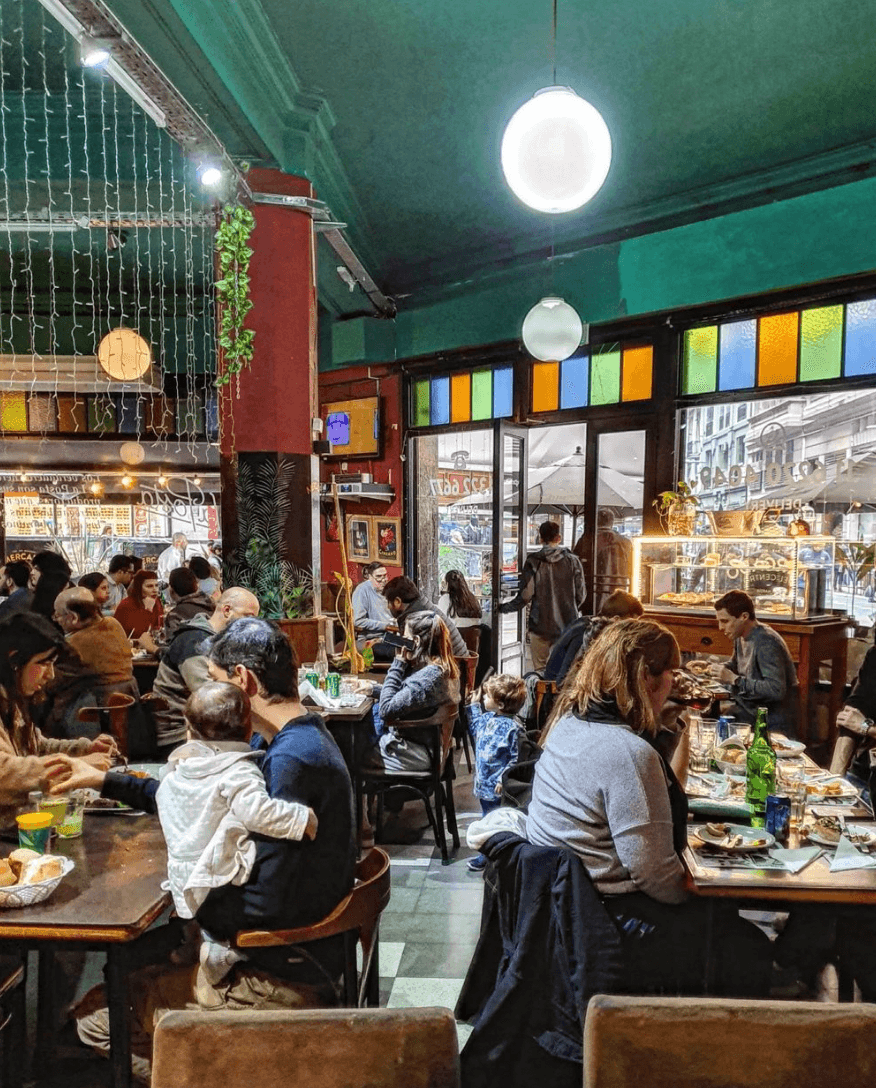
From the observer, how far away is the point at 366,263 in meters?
8.73

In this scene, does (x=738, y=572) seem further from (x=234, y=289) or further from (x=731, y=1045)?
(x=731, y=1045)

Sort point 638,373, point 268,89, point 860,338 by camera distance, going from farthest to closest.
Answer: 1. point 638,373
2. point 860,338
3. point 268,89

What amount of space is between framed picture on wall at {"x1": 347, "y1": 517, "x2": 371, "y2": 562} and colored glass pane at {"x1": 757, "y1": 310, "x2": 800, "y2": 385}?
4836mm

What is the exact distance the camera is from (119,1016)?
206cm

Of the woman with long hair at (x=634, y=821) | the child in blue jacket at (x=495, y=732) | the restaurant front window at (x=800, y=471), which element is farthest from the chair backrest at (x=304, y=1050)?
the restaurant front window at (x=800, y=471)

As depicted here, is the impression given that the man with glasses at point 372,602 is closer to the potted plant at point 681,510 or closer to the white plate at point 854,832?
the potted plant at point 681,510

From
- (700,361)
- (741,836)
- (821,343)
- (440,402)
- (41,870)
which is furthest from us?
(440,402)

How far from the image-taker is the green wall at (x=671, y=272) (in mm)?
5961

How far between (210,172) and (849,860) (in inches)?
182

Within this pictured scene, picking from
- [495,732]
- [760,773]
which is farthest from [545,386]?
[760,773]

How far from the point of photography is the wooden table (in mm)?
1955

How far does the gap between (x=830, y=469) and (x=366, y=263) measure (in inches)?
209

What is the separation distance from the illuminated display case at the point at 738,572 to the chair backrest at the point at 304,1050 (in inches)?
207

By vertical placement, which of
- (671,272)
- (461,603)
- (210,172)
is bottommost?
(461,603)
